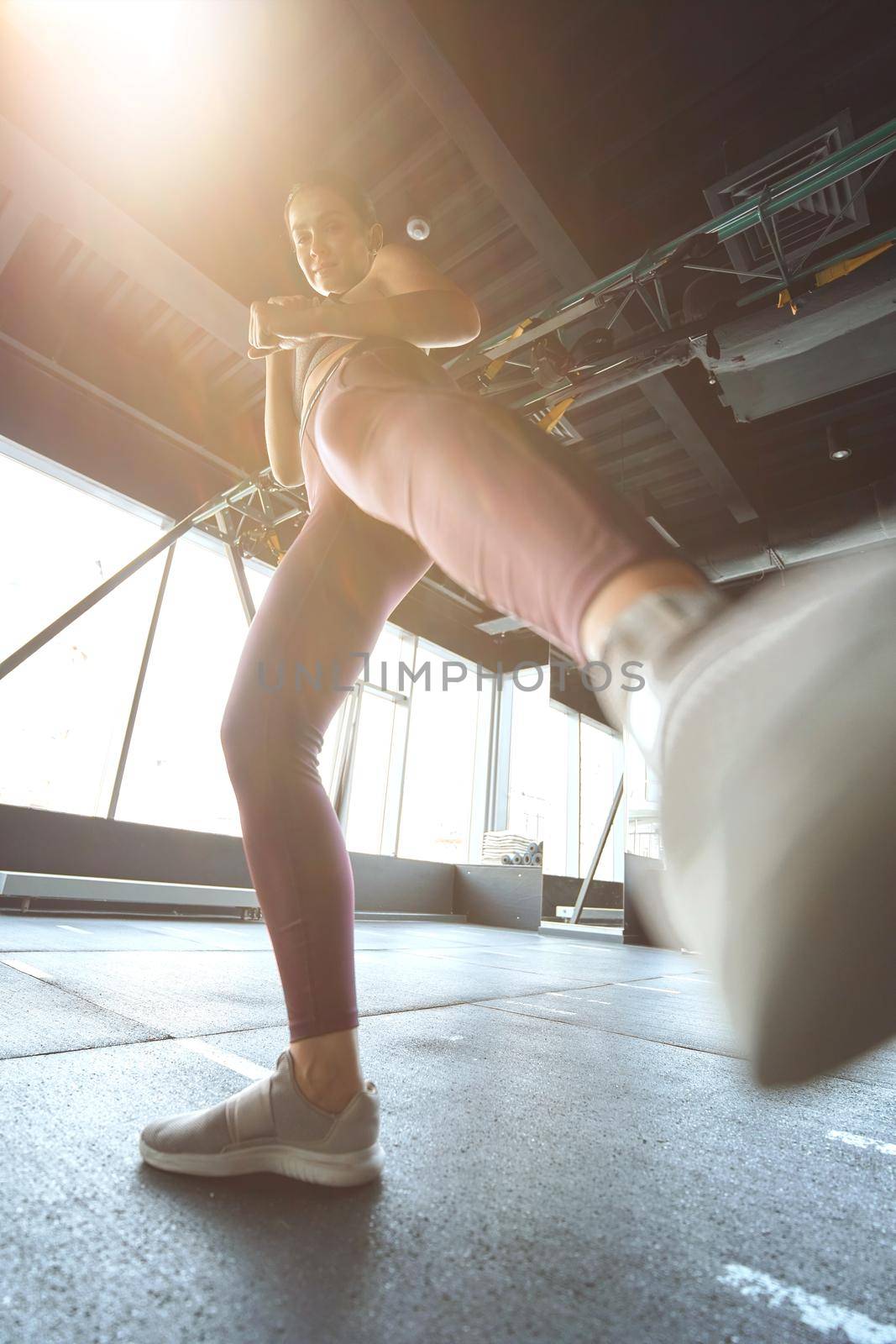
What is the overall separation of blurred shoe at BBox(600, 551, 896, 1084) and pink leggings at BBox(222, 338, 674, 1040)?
96mm

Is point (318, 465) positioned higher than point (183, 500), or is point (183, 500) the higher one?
point (183, 500)

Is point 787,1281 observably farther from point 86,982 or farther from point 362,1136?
point 86,982

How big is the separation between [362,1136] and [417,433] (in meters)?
0.60

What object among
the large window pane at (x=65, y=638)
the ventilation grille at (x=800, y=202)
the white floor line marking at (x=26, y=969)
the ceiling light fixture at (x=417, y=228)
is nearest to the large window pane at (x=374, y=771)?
the large window pane at (x=65, y=638)

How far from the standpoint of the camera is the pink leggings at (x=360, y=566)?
16.2 inches

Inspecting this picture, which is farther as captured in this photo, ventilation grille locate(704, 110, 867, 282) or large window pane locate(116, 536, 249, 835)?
large window pane locate(116, 536, 249, 835)

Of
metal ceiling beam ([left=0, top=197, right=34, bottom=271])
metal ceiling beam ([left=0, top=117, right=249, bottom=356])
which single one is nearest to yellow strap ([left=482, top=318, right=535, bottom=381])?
metal ceiling beam ([left=0, top=117, right=249, bottom=356])

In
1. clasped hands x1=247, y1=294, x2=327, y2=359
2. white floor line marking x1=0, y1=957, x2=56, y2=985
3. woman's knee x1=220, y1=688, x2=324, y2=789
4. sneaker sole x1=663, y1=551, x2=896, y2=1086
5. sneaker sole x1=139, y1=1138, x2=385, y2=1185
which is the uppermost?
clasped hands x1=247, y1=294, x2=327, y2=359

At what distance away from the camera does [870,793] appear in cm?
31

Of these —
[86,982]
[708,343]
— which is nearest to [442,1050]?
[86,982]

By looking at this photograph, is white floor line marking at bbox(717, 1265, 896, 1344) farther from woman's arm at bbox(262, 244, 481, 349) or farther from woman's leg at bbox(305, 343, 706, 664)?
woman's arm at bbox(262, 244, 481, 349)

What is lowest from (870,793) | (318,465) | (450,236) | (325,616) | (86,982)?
(86,982)

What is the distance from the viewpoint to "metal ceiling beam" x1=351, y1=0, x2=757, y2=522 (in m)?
2.72

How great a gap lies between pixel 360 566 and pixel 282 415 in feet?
1.18
